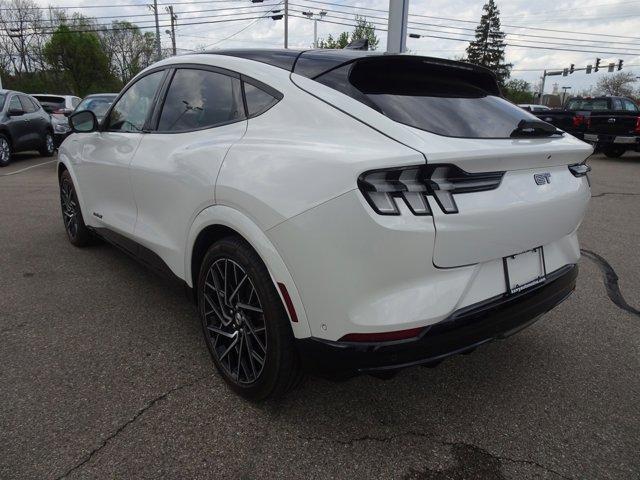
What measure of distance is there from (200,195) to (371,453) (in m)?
1.47

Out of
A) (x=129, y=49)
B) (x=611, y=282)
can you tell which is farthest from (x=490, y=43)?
(x=611, y=282)

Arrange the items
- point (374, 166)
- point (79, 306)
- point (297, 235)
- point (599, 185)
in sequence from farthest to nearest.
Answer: point (599, 185), point (79, 306), point (297, 235), point (374, 166)

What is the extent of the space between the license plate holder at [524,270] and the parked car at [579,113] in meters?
14.6

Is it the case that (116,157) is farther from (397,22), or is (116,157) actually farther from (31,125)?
(31,125)

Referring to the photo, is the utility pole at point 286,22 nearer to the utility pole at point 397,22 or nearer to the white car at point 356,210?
the utility pole at point 397,22

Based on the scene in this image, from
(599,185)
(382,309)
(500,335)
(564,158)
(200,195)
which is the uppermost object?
(564,158)

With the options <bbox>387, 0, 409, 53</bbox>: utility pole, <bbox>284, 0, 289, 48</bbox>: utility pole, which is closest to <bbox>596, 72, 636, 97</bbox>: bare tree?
<bbox>284, 0, 289, 48</bbox>: utility pole

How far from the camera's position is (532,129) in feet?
7.57

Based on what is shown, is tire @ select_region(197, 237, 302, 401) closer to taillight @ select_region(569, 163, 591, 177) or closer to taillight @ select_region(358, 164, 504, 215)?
taillight @ select_region(358, 164, 504, 215)

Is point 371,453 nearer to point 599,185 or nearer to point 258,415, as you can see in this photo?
point 258,415

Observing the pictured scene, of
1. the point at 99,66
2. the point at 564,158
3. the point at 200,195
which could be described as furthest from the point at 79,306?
the point at 99,66

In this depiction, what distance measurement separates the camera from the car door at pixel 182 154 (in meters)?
2.46

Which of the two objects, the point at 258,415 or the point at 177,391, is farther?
the point at 177,391

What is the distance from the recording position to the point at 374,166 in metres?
1.74
